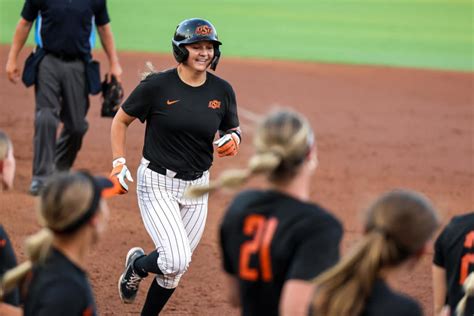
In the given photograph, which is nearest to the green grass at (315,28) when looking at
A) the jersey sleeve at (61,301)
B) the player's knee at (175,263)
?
the player's knee at (175,263)

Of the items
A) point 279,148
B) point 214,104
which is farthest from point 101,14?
point 279,148

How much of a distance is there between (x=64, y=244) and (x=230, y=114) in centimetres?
318

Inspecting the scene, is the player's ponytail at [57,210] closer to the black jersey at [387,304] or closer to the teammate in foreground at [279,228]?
the teammate in foreground at [279,228]

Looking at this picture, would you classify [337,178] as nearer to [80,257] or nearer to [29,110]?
[29,110]

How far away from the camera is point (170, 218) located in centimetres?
631

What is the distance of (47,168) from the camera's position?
9.53m

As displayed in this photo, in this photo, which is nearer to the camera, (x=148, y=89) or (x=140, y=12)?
(x=148, y=89)

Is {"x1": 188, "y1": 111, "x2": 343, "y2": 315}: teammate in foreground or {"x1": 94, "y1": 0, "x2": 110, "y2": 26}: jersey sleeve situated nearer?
{"x1": 188, "y1": 111, "x2": 343, "y2": 315}: teammate in foreground

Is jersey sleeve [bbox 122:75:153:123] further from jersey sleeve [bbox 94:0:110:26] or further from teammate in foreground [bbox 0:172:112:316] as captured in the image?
jersey sleeve [bbox 94:0:110:26]

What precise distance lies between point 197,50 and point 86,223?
3.01m

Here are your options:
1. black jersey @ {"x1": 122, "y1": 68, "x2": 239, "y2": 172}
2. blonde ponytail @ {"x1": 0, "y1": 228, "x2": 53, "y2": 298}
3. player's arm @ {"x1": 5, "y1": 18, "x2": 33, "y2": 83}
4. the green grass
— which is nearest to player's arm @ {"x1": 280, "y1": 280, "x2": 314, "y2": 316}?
blonde ponytail @ {"x1": 0, "y1": 228, "x2": 53, "y2": 298}

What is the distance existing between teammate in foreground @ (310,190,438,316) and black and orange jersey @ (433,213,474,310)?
1024 mm

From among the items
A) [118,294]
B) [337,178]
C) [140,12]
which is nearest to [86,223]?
[118,294]

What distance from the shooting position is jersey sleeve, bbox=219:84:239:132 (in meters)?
6.66
